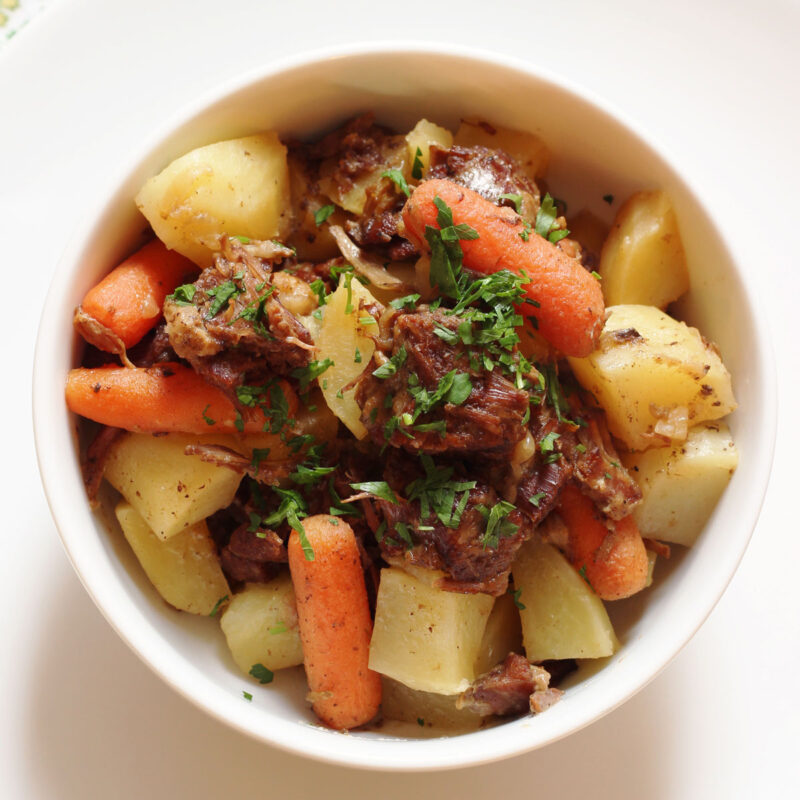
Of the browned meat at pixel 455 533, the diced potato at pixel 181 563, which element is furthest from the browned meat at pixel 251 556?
the browned meat at pixel 455 533

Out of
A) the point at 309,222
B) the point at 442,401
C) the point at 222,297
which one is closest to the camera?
the point at 442,401

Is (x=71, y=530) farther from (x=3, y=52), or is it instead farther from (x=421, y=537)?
(x=3, y=52)

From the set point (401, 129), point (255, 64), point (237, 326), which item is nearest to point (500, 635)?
point (237, 326)

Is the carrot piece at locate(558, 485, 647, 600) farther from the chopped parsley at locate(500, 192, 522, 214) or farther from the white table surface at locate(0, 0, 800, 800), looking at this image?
the chopped parsley at locate(500, 192, 522, 214)

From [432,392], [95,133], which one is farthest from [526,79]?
[95,133]

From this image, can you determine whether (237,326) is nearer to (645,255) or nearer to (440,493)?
(440,493)

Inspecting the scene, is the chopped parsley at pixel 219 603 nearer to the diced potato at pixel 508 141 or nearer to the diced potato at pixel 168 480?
the diced potato at pixel 168 480
